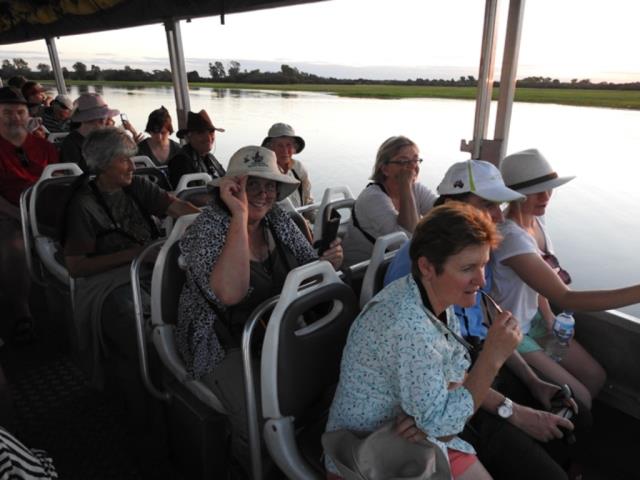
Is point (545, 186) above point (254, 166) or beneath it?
beneath

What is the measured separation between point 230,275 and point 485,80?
211 cm

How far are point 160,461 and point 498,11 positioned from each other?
3.06 metres

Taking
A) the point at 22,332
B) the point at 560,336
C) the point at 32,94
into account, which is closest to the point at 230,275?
the point at 560,336

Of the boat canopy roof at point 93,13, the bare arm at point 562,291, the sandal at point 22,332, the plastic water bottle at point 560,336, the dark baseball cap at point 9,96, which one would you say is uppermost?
the boat canopy roof at point 93,13

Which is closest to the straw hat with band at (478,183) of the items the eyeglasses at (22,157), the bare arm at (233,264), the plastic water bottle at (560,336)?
the plastic water bottle at (560,336)

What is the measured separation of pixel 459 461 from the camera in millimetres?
1316

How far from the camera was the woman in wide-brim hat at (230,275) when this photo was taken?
1.67 metres

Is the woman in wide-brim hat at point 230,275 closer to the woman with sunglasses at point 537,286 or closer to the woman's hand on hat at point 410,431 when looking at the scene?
the woman's hand on hat at point 410,431

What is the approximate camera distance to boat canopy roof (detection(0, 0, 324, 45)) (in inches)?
144

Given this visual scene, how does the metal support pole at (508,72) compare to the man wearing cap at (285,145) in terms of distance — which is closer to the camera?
the metal support pole at (508,72)

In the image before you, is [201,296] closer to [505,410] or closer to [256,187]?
[256,187]

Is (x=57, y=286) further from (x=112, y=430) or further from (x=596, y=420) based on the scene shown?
(x=596, y=420)

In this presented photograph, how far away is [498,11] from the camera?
2.63m

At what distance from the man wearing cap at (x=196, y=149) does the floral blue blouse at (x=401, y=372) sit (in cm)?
273
